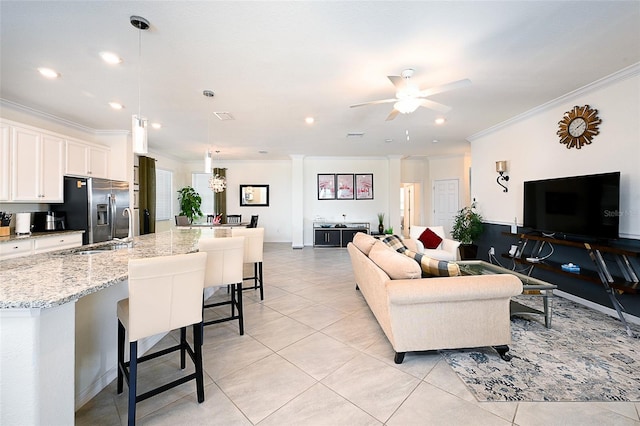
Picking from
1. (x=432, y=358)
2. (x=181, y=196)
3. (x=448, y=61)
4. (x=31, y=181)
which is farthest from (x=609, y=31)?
(x=181, y=196)

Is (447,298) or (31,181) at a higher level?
(31,181)

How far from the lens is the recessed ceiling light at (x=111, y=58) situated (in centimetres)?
254

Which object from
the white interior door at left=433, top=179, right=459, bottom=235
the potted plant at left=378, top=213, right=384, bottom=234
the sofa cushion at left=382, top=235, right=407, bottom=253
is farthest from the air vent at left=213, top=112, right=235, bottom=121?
the white interior door at left=433, top=179, right=459, bottom=235

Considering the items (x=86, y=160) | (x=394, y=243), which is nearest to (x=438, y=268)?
(x=394, y=243)

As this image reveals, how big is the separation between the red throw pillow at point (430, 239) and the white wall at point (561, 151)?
122cm

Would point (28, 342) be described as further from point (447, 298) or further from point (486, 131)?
point (486, 131)

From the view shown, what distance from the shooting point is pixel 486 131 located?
17.3 feet

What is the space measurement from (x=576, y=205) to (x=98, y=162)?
23.8 ft

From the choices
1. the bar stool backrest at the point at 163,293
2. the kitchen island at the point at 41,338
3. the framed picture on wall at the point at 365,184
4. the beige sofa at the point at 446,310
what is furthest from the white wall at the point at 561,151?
the kitchen island at the point at 41,338

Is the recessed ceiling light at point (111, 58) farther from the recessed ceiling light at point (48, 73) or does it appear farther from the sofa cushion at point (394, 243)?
the sofa cushion at point (394, 243)

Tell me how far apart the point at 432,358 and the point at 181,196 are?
26.2 feet

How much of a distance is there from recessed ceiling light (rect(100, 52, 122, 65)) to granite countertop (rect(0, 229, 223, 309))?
5.95 feet

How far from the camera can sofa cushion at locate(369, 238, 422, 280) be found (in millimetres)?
2244

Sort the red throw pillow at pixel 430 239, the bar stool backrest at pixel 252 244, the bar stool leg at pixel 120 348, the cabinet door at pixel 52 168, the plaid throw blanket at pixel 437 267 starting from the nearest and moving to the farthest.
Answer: the bar stool leg at pixel 120 348 → the plaid throw blanket at pixel 437 267 → the bar stool backrest at pixel 252 244 → the cabinet door at pixel 52 168 → the red throw pillow at pixel 430 239
